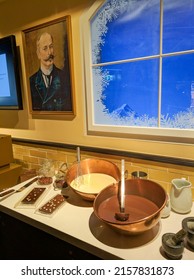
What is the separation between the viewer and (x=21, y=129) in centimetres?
180

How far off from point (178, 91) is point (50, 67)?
2.94 ft

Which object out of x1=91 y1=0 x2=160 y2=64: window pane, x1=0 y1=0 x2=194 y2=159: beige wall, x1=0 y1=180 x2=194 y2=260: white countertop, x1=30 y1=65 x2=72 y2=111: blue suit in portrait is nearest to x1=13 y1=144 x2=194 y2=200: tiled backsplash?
x1=0 y1=0 x2=194 y2=159: beige wall

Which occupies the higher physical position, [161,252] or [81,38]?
[81,38]

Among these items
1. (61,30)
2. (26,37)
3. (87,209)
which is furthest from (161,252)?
(26,37)

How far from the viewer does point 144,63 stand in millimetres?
1146

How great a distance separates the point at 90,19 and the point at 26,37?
1.87 ft

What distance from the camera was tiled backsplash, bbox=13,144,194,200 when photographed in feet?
3.71

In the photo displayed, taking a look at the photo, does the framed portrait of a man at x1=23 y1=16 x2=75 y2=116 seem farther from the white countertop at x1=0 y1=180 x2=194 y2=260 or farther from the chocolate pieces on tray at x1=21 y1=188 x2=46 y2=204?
the white countertop at x1=0 y1=180 x2=194 y2=260

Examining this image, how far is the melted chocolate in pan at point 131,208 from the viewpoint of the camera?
2.85ft

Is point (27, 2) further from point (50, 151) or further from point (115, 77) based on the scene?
point (50, 151)

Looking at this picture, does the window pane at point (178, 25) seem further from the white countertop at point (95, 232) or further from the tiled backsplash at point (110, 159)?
the white countertop at point (95, 232)

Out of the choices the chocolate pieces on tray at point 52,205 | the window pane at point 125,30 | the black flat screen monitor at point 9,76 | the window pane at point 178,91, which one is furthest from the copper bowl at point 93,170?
the black flat screen monitor at point 9,76

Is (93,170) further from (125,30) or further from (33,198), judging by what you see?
(125,30)
